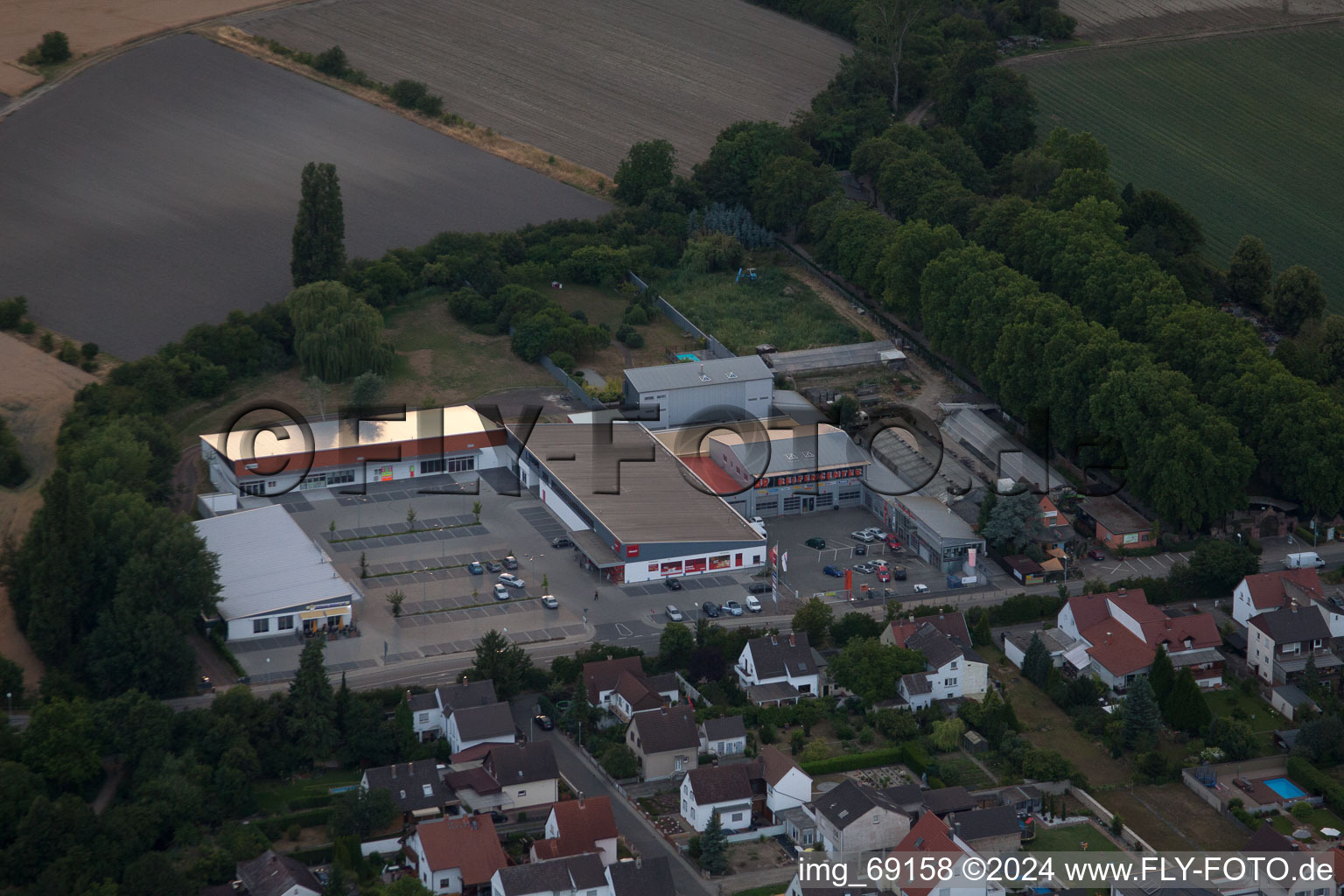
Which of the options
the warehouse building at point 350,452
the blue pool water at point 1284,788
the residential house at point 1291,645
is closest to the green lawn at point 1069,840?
the blue pool water at point 1284,788

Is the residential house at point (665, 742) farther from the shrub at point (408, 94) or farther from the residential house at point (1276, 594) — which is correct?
the shrub at point (408, 94)

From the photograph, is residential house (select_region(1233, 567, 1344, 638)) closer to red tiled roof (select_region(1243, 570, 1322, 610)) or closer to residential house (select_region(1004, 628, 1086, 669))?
red tiled roof (select_region(1243, 570, 1322, 610))

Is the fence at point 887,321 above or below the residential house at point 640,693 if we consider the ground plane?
above

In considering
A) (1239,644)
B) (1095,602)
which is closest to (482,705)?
(1095,602)

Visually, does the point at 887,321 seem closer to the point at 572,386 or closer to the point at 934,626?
the point at 572,386

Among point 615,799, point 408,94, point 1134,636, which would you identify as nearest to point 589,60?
point 408,94
